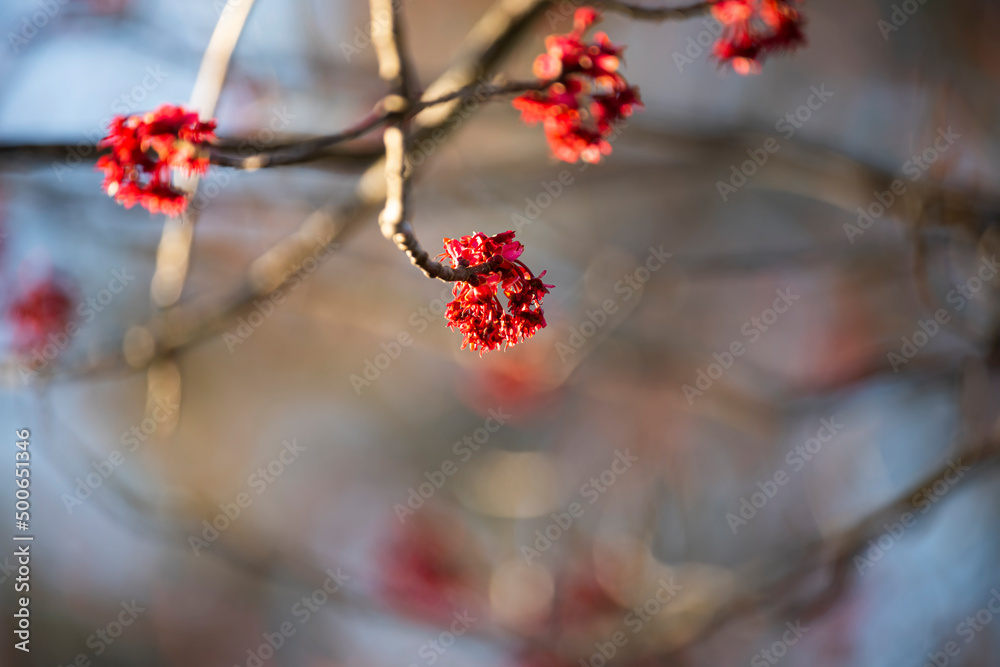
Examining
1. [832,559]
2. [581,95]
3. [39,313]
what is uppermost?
[39,313]

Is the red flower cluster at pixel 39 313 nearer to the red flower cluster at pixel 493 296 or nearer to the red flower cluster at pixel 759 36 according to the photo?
the red flower cluster at pixel 493 296

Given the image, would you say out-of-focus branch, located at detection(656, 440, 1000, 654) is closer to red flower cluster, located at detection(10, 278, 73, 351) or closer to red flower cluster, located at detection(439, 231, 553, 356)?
red flower cluster, located at detection(439, 231, 553, 356)

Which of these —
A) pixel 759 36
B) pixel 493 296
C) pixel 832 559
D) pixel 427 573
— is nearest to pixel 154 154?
pixel 493 296

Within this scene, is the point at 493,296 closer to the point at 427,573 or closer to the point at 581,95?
the point at 581,95

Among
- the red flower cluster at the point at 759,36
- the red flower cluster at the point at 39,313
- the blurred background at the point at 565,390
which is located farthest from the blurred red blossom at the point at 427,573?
the red flower cluster at the point at 759,36

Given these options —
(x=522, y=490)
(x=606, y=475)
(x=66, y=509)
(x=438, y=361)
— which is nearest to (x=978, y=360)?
(x=522, y=490)

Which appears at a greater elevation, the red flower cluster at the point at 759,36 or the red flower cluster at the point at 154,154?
the red flower cluster at the point at 759,36

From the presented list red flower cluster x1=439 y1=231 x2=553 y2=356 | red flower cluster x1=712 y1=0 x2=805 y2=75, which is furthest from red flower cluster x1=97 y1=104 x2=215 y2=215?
red flower cluster x1=712 y1=0 x2=805 y2=75
